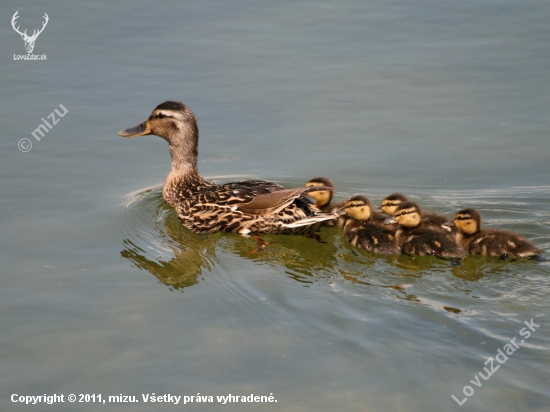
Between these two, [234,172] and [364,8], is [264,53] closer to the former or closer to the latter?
[364,8]

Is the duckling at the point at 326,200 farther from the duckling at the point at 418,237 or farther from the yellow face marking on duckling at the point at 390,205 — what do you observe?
the duckling at the point at 418,237

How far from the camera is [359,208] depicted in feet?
21.5

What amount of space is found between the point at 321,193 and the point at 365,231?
71 centimetres

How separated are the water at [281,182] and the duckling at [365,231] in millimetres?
124

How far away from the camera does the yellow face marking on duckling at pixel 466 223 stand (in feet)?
20.2

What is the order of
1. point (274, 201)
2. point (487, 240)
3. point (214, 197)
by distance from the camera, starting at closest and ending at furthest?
point (487, 240) < point (274, 201) < point (214, 197)

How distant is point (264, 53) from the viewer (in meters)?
Result: 9.57

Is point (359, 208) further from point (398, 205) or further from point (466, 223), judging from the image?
point (466, 223)

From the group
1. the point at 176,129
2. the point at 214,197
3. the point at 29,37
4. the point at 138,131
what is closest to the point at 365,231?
the point at 214,197

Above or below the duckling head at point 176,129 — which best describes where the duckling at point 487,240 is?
below

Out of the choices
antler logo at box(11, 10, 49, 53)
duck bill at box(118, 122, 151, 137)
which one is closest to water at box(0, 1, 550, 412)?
antler logo at box(11, 10, 49, 53)

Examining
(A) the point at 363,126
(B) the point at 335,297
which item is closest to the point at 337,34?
(A) the point at 363,126

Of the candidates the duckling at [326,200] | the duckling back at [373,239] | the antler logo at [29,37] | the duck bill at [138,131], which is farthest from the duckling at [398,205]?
the antler logo at [29,37]

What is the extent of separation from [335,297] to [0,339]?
2.10 meters
